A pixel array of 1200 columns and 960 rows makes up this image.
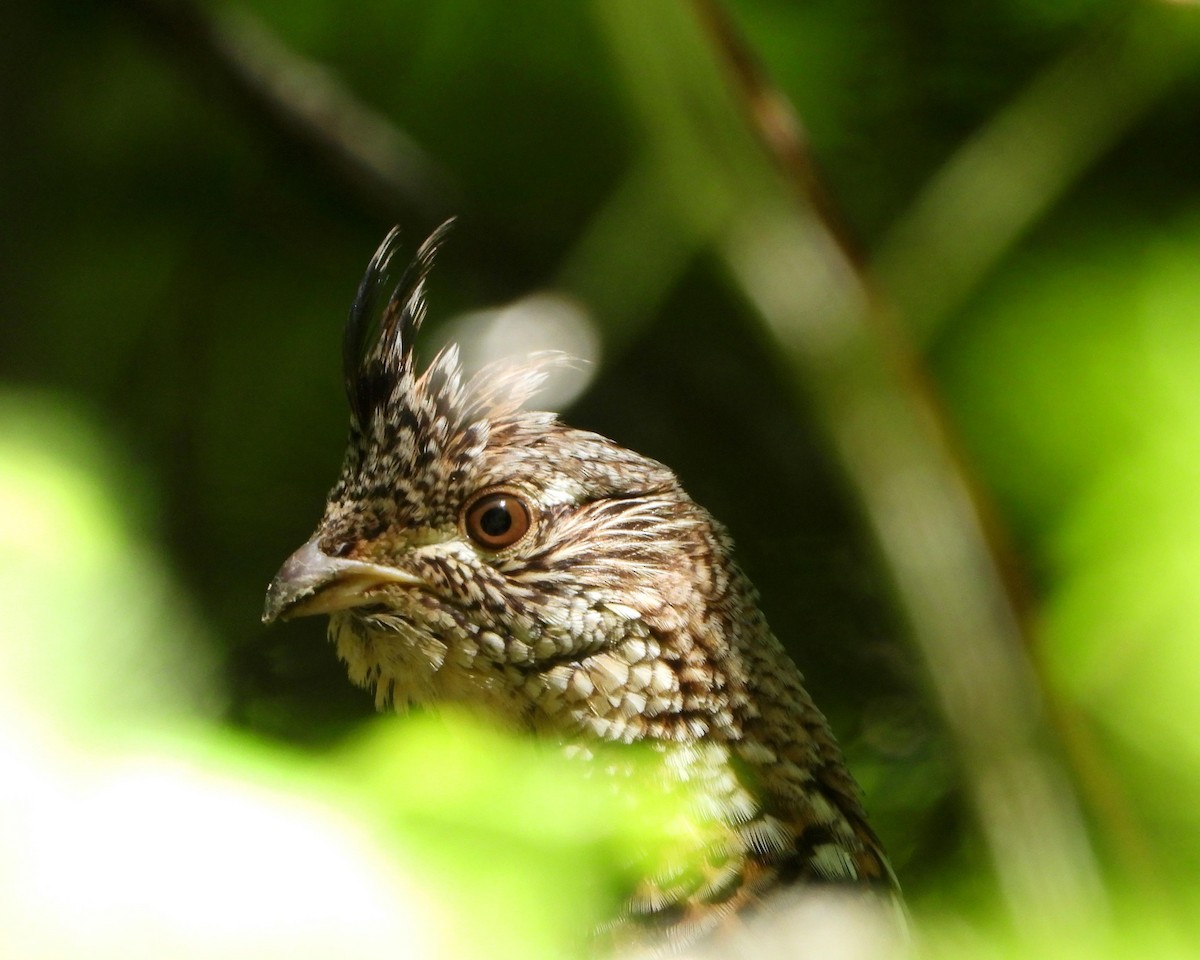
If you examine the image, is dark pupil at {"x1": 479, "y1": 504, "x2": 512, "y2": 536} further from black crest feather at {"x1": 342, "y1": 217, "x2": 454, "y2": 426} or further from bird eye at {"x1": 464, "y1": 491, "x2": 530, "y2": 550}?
black crest feather at {"x1": 342, "y1": 217, "x2": 454, "y2": 426}

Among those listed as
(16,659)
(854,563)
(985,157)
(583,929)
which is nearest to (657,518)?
(854,563)

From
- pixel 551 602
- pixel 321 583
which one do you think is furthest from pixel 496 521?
pixel 321 583

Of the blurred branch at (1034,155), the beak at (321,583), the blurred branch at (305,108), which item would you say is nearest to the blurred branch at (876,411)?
the blurred branch at (1034,155)

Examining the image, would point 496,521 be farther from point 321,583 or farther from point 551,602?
point 321,583

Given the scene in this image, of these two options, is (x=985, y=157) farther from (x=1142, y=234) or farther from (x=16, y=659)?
(x=16, y=659)

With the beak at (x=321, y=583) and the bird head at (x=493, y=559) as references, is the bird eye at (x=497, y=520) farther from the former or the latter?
the beak at (x=321, y=583)

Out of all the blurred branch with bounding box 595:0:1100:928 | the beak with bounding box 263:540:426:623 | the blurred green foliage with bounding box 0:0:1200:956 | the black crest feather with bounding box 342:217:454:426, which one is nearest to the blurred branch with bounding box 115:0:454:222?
the blurred green foliage with bounding box 0:0:1200:956
